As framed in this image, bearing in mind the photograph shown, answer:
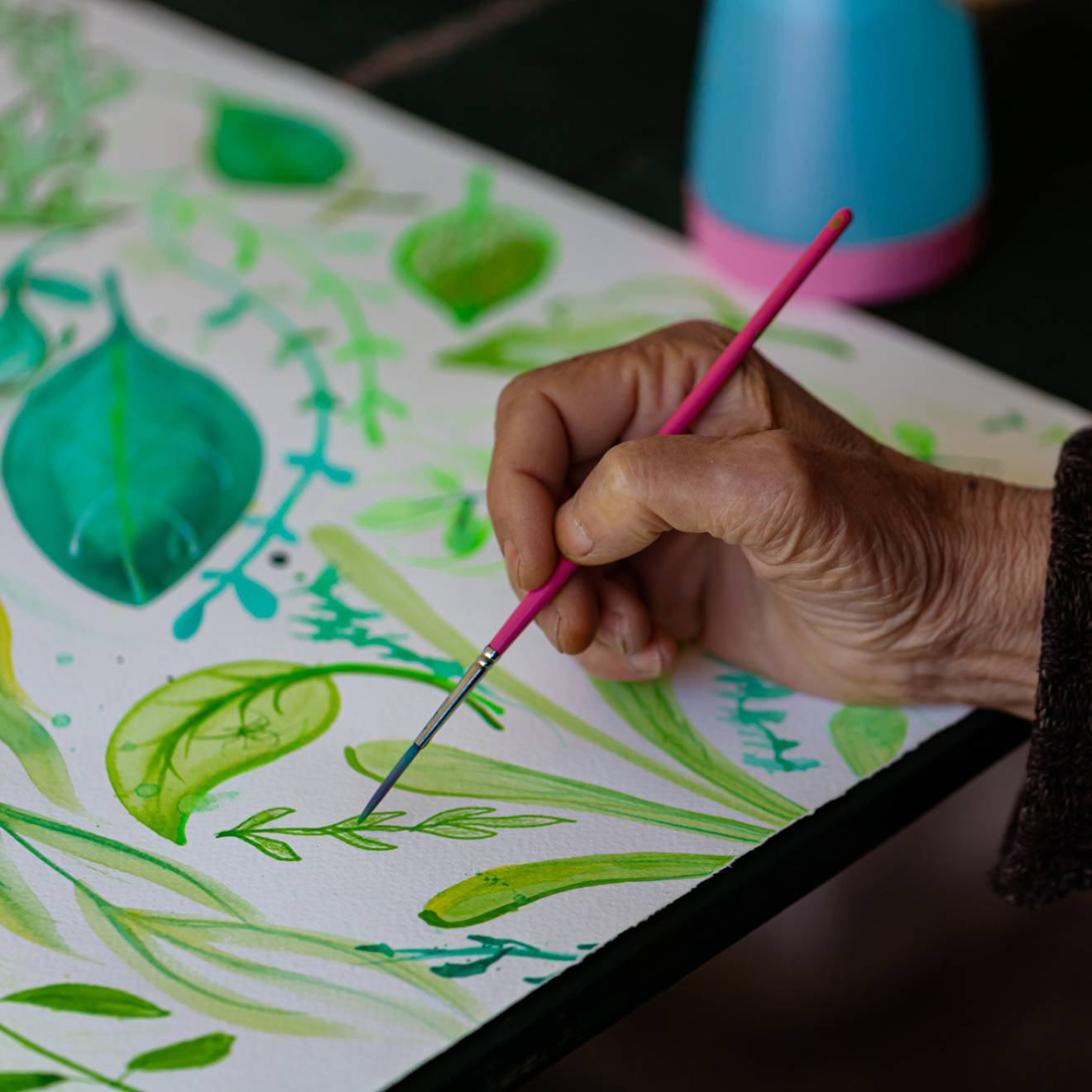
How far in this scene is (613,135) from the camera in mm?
1214

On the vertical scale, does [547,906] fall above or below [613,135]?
below

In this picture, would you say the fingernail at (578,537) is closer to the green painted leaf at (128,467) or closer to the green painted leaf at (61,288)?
the green painted leaf at (128,467)

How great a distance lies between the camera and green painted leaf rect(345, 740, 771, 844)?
0.70 metres

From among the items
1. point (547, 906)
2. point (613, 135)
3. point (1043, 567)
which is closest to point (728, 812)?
point (547, 906)

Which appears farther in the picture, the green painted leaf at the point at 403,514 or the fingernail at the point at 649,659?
the green painted leaf at the point at 403,514

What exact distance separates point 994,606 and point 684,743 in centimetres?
17

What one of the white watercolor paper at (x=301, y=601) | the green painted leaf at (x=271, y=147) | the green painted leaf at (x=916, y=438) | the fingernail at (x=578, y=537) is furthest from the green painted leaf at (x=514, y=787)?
the green painted leaf at (x=271, y=147)

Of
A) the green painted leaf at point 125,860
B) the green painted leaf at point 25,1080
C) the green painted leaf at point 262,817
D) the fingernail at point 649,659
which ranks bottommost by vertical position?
the green painted leaf at point 25,1080

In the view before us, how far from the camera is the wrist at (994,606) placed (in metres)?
0.75

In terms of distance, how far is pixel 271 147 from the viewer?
119 cm

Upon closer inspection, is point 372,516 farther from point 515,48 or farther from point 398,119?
point 515,48

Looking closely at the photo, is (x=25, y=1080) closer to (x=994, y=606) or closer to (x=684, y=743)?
(x=684, y=743)

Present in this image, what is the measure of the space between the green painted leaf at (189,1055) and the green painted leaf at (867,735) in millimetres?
327

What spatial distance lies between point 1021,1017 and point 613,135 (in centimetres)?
89
